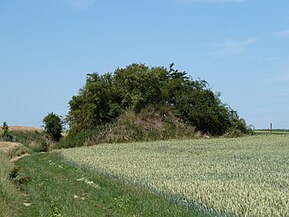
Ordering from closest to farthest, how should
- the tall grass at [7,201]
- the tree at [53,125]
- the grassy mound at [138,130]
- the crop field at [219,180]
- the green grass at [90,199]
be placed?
the crop field at [219,180] → the tall grass at [7,201] → the green grass at [90,199] → the grassy mound at [138,130] → the tree at [53,125]

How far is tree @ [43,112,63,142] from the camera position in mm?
61906

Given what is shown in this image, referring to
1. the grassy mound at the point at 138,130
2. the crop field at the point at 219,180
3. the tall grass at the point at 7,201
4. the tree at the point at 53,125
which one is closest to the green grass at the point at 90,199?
the tall grass at the point at 7,201

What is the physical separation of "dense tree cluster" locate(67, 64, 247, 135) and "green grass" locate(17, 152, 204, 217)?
3230 centimetres

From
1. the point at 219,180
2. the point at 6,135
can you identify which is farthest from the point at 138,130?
the point at 219,180

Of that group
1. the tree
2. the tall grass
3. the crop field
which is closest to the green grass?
the tall grass

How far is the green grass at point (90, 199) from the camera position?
46.1ft

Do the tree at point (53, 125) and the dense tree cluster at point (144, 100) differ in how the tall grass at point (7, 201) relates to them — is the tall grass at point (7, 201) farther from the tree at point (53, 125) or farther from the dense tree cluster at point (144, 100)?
the tree at point (53, 125)

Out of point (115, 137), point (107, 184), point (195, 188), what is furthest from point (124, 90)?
point (195, 188)

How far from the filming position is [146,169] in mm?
23531

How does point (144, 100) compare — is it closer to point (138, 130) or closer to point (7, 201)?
point (138, 130)

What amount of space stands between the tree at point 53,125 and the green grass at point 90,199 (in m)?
38.1

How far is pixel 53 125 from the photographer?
62344 mm

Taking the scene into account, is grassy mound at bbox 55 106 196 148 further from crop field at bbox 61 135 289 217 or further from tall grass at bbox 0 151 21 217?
tall grass at bbox 0 151 21 217

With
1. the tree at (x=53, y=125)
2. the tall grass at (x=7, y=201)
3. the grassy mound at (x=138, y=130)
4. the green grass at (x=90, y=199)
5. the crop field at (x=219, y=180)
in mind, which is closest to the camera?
the crop field at (x=219, y=180)
